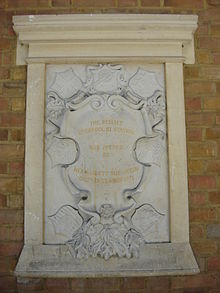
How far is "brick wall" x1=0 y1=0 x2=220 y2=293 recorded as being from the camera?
257cm

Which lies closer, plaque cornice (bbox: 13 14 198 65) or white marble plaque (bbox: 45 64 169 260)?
white marble plaque (bbox: 45 64 169 260)

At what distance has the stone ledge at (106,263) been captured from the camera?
2.44 metres

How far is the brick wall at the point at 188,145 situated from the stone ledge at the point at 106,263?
0.47 ft

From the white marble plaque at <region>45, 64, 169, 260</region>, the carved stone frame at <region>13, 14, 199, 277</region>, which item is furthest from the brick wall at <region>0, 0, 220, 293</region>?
the white marble plaque at <region>45, 64, 169, 260</region>

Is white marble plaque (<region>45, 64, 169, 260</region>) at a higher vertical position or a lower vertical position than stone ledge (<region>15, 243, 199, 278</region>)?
higher

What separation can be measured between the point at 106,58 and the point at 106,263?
1507 mm

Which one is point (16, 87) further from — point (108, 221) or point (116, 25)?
point (108, 221)

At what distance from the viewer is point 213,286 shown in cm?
258

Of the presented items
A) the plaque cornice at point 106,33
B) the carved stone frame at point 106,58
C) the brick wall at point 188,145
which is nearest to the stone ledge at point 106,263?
the carved stone frame at point 106,58

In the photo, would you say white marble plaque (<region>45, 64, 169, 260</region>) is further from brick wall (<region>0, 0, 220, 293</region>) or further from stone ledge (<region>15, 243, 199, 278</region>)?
brick wall (<region>0, 0, 220, 293</region>)

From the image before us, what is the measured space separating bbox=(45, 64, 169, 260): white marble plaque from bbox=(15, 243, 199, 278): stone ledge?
0.06 metres

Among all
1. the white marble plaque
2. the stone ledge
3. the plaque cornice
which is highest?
the plaque cornice

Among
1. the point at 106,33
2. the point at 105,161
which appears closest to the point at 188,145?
the point at 105,161

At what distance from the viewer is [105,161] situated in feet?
8.48
